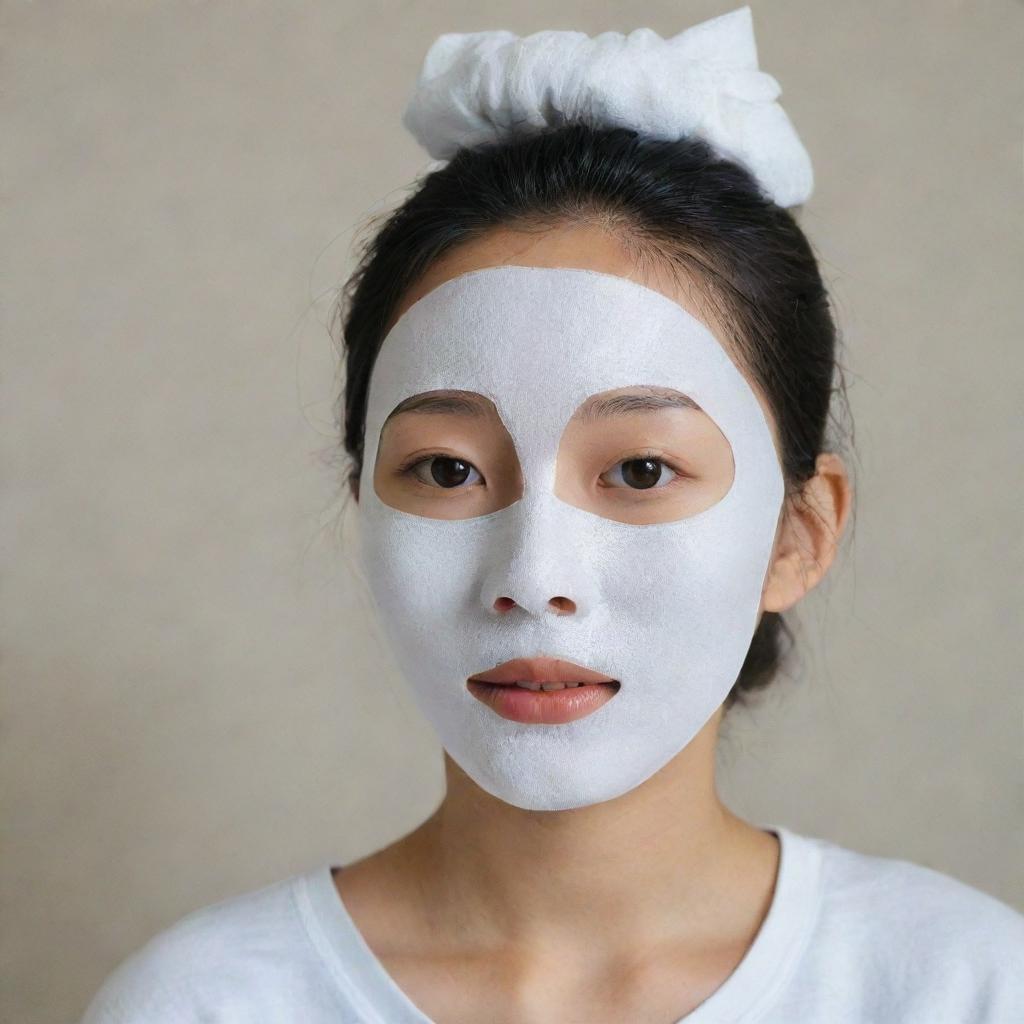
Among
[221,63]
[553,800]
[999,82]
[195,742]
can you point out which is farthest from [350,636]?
[999,82]

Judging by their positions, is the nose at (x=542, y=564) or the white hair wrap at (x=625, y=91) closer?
the nose at (x=542, y=564)

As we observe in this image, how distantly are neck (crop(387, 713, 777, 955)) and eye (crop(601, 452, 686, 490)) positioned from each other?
23 centimetres

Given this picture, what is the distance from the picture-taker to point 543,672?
1.23 meters

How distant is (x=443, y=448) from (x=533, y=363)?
10cm

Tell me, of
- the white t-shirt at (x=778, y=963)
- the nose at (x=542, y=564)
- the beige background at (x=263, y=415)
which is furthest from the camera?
the beige background at (x=263, y=415)

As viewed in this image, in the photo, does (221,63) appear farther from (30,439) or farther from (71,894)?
(71,894)

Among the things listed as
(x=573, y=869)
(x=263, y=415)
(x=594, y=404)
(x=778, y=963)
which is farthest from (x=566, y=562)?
(x=263, y=415)

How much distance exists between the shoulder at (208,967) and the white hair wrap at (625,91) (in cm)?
70

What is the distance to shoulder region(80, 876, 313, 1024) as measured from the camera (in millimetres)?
1354

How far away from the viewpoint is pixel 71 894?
1995 millimetres

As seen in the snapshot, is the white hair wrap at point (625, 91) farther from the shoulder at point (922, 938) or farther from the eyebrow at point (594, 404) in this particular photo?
the shoulder at point (922, 938)

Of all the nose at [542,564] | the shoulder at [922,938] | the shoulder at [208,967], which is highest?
the nose at [542,564]

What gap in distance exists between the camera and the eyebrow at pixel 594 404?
1.25 m

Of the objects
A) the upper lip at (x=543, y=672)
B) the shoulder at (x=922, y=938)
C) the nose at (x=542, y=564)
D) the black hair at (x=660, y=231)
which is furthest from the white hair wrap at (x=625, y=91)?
the shoulder at (x=922, y=938)
